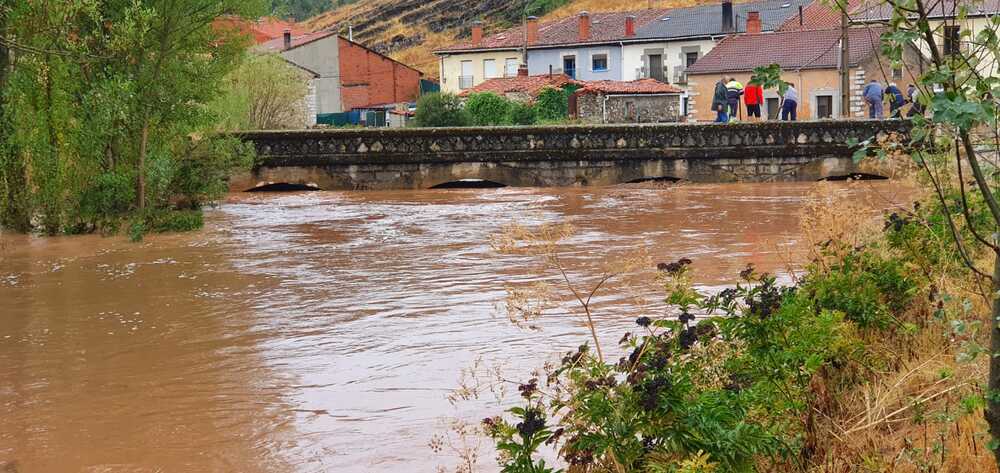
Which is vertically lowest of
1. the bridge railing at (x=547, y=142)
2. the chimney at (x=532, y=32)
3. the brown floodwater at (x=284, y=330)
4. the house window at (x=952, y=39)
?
the brown floodwater at (x=284, y=330)

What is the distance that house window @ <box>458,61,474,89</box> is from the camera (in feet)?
244

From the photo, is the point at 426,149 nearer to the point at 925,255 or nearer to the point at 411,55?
the point at 925,255

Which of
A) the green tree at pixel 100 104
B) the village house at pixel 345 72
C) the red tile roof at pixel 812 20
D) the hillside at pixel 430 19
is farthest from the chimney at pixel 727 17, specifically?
the green tree at pixel 100 104

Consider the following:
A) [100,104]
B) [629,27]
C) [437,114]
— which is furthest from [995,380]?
[629,27]

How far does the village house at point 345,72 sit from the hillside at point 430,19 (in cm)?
1642

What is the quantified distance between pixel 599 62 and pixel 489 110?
20.7 meters

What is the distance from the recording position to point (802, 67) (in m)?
52.4

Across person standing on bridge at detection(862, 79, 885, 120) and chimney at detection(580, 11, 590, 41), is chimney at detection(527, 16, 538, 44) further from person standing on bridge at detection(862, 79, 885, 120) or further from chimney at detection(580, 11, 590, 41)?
Result: person standing on bridge at detection(862, 79, 885, 120)

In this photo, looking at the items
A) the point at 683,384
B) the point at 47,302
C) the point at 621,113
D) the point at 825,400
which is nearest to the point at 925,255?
the point at 825,400

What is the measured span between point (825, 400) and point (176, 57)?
17.1 metres

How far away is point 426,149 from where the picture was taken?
105ft

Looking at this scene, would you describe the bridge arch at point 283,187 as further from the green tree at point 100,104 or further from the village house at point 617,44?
the village house at point 617,44

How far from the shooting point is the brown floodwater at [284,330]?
8.15 meters

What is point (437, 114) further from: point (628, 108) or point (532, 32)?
point (532, 32)
